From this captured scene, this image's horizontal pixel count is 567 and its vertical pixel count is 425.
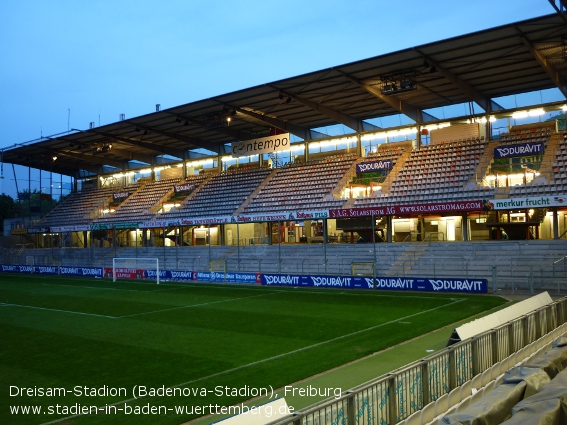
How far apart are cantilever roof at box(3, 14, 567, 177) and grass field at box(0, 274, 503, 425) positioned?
493 inches

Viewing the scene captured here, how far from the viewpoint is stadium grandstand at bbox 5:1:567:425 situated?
25359mm

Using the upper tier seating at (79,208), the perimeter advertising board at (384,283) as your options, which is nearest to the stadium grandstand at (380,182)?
the perimeter advertising board at (384,283)

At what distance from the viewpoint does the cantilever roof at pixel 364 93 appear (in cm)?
2655

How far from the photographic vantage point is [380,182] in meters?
35.7

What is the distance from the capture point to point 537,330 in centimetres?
1062

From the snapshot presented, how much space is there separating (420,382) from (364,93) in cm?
2886

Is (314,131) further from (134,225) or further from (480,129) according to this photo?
(134,225)

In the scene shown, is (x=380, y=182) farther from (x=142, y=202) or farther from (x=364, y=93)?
(x=142, y=202)

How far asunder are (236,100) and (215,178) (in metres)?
13.2

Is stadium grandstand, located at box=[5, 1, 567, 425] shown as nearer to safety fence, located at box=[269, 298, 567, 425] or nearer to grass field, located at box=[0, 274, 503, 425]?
safety fence, located at box=[269, 298, 567, 425]

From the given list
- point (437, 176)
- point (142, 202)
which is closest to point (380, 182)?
point (437, 176)

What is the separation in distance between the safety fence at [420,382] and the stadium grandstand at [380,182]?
0.10m

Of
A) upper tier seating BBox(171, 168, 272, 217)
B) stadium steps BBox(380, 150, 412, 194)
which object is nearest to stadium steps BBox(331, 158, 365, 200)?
stadium steps BBox(380, 150, 412, 194)

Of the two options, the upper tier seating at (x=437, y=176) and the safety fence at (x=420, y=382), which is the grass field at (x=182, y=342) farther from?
the upper tier seating at (x=437, y=176)
